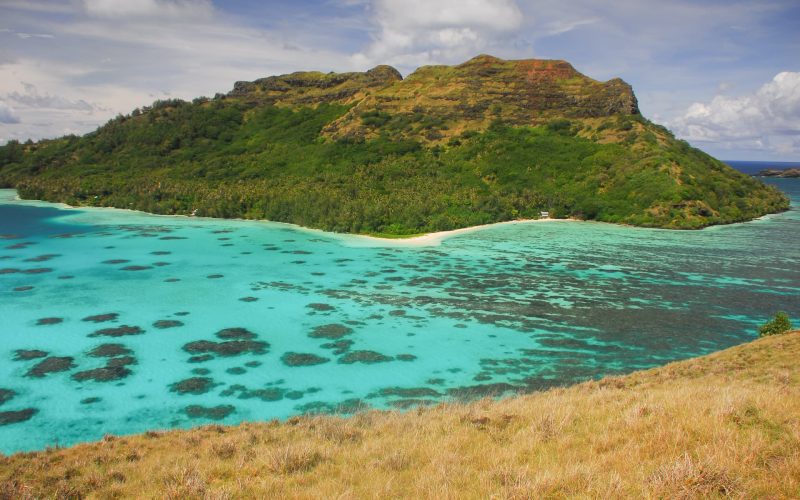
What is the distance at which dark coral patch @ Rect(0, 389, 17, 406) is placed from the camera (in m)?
18.4

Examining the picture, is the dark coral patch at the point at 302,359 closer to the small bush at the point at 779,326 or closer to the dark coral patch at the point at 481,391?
the dark coral patch at the point at 481,391

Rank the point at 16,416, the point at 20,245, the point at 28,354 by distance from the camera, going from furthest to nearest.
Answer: the point at 20,245 → the point at 28,354 → the point at 16,416

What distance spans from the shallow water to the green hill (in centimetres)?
2004

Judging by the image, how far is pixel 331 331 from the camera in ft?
88.5

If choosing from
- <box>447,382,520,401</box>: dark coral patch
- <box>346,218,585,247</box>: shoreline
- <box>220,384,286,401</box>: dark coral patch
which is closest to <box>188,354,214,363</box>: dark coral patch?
<box>220,384,286,401</box>: dark coral patch

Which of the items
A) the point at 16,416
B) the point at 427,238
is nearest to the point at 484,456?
the point at 16,416

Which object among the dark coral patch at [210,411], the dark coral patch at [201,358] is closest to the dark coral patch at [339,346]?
the dark coral patch at [201,358]

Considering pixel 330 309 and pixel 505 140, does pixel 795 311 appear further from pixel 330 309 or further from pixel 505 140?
pixel 505 140

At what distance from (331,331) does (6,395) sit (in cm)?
1405

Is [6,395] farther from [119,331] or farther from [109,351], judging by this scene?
[119,331]

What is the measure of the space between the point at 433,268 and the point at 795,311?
25119 mm

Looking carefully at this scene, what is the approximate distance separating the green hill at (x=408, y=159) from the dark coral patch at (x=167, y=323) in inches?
1477

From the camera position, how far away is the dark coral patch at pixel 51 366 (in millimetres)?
20844

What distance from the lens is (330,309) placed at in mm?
30891
